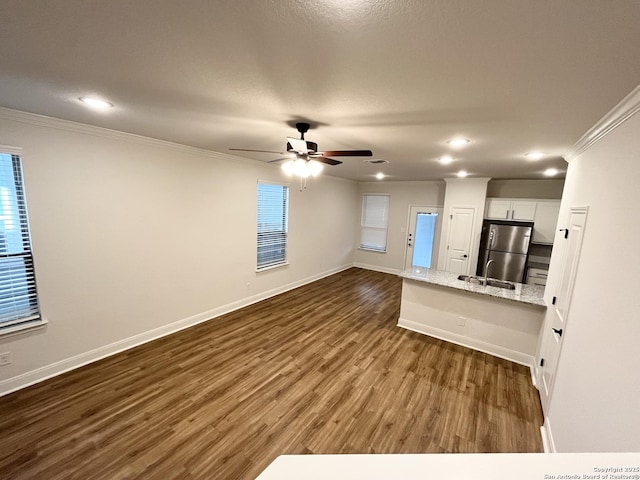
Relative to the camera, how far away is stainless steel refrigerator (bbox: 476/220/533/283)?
5148mm

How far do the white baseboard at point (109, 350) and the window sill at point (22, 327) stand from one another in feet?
1.44

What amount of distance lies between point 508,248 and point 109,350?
6.71 metres

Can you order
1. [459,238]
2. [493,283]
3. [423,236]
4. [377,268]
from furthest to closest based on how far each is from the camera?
[377,268], [423,236], [459,238], [493,283]

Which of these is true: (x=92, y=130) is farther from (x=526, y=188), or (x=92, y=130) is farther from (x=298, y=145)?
(x=526, y=188)

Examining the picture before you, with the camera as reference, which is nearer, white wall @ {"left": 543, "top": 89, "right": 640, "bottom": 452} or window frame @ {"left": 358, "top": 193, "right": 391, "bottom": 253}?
white wall @ {"left": 543, "top": 89, "right": 640, "bottom": 452}

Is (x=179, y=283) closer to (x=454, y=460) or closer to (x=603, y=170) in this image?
(x=454, y=460)

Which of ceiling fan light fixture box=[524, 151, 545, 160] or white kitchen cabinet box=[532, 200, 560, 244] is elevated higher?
ceiling fan light fixture box=[524, 151, 545, 160]

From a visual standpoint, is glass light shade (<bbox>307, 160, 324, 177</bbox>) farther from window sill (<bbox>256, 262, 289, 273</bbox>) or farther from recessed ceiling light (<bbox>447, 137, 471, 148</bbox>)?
window sill (<bbox>256, 262, 289, 273</bbox>)

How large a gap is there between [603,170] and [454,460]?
2448 millimetres

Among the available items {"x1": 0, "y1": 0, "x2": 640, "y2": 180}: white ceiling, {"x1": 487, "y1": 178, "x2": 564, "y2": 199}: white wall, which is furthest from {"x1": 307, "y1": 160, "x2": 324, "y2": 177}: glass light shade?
{"x1": 487, "y1": 178, "x2": 564, "y2": 199}: white wall

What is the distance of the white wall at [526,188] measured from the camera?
5.28 meters

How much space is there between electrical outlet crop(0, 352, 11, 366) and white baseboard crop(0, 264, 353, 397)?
17 centimetres

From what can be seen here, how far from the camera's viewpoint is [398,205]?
7.34 metres

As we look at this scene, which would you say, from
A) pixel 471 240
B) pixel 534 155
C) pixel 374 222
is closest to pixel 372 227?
pixel 374 222
